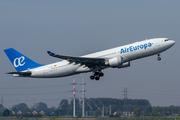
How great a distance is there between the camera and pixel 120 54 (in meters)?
48.7

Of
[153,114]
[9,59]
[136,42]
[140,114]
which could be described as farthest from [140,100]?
[9,59]

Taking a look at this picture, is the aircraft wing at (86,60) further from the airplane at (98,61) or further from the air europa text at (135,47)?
Answer: the air europa text at (135,47)

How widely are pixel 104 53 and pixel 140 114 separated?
18032 millimetres

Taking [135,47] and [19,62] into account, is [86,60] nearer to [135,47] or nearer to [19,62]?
[135,47]

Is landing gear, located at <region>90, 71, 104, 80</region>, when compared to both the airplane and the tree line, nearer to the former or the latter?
the airplane

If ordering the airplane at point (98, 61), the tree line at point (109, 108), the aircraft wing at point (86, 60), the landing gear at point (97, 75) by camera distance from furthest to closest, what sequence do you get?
the tree line at point (109, 108) < the landing gear at point (97, 75) < the airplane at point (98, 61) < the aircraft wing at point (86, 60)

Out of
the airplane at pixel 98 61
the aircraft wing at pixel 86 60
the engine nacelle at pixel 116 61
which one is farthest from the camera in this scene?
the airplane at pixel 98 61

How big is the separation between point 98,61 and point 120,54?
380cm

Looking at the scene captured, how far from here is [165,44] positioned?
161ft

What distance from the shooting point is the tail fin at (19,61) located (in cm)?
5392

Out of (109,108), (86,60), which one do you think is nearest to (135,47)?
(86,60)

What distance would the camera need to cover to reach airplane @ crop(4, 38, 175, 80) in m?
48.2

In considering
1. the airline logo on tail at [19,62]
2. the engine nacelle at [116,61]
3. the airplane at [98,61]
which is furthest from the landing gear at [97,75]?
the airline logo on tail at [19,62]

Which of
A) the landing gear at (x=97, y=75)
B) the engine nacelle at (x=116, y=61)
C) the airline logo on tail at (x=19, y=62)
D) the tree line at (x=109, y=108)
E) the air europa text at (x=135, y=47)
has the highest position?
the air europa text at (x=135, y=47)
